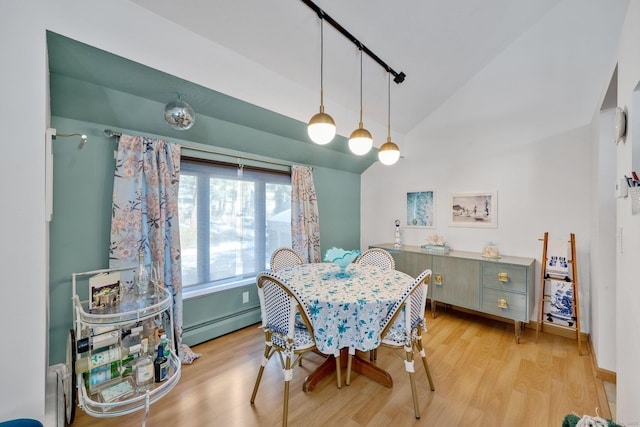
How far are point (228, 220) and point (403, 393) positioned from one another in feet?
7.45

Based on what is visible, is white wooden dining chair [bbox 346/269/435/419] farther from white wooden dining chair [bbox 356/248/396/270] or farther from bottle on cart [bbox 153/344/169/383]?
bottle on cart [bbox 153/344/169/383]

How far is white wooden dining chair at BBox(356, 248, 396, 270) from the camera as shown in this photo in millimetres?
2756

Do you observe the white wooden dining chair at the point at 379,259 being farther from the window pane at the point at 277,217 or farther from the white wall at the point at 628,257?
the white wall at the point at 628,257

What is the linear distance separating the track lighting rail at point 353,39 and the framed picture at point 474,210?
1689 millimetres

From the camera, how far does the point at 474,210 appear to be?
335cm

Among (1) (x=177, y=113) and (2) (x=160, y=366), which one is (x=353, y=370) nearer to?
(2) (x=160, y=366)

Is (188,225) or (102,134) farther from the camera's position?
(188,225)

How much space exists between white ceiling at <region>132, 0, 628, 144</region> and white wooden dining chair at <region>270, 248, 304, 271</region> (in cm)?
150

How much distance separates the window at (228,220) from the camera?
2658mm

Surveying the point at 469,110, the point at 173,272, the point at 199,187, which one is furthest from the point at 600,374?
the point at 199,187

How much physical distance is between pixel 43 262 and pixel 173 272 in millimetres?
1181

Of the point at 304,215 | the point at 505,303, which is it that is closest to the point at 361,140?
the point at 304,215

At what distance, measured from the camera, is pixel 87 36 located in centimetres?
143

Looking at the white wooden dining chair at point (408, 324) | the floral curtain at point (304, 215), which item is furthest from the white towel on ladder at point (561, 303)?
the floral curtain at point (304, 215)
